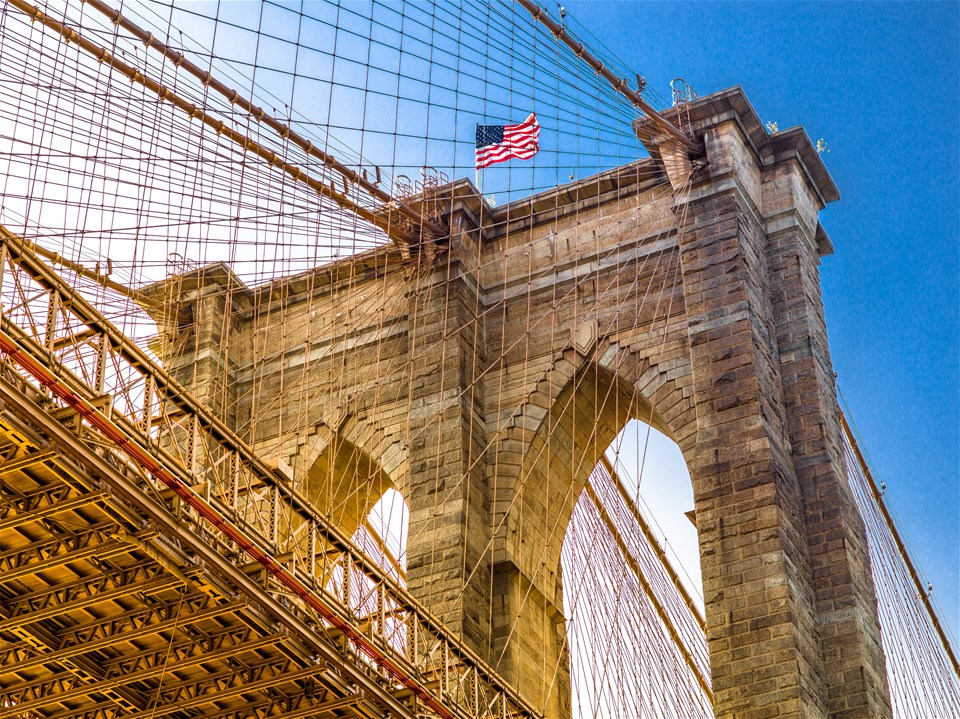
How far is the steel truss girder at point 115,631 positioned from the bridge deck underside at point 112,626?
2 cm

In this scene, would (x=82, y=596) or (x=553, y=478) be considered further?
(x=553, y=478)

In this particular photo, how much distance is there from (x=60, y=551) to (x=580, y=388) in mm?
14785

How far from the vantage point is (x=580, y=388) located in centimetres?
3469

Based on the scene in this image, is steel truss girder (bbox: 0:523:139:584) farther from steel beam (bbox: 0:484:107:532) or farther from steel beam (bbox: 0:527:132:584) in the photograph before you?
steel beam (bbox: 0:484:107:532)

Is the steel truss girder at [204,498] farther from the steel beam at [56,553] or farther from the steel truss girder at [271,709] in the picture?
the steel beam at [56,553]

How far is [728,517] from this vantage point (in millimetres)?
29688

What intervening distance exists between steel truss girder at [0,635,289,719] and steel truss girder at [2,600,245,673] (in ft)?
1.68

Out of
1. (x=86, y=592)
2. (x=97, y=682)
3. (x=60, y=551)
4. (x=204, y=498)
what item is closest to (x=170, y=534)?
(x=204, y=498)

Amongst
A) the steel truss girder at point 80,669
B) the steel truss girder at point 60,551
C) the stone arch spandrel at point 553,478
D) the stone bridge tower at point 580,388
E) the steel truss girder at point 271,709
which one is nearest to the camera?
the steel truss girder at point 60,551

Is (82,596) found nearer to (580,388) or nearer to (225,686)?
(225,686)

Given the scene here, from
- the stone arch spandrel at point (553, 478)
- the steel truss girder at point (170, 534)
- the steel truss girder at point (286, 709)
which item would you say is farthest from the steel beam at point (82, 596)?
the stone arch spandrel at point (553, 478)

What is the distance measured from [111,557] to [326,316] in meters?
16.1

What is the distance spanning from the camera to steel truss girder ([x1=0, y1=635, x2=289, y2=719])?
77.3 feet

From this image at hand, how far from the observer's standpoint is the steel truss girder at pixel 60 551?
71.4 feet
